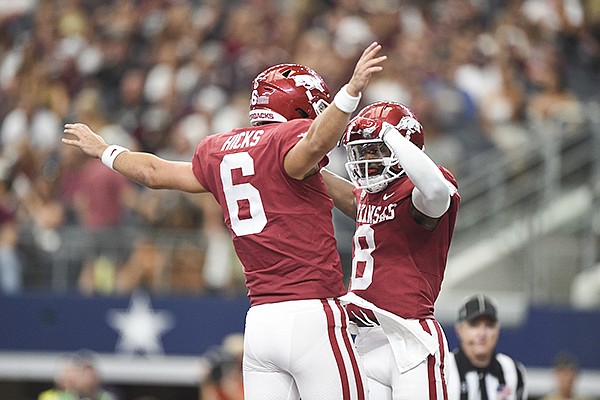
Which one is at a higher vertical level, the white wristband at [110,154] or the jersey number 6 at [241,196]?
the white wristband at [110,154]

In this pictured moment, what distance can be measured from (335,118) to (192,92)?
347 inches

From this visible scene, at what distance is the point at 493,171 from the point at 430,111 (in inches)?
42.4

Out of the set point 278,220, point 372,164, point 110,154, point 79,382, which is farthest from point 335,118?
point 79,382

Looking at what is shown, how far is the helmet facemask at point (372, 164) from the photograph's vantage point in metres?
6.00

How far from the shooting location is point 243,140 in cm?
582

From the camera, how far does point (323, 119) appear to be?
534cm

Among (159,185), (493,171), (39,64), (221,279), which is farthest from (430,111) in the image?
(159,185)

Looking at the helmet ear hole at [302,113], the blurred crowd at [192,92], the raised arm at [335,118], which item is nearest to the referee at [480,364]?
the helmet ear hole at [302,113]

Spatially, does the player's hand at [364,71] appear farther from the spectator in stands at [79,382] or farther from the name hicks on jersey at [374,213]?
the spectator in stands at [79,382]

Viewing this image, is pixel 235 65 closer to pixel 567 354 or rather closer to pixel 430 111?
pixel 430 111

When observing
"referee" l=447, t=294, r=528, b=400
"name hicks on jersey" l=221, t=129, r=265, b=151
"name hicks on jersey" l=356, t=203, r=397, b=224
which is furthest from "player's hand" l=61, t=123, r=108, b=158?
"referee" l=447, t=294, r=528, b=400

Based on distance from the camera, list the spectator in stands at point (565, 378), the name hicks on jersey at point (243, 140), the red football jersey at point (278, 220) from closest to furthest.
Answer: the red football jersey at point (278, 220) < the name hicks on jersey at point (243, 140) < the spectator in stands at point (565, 378)

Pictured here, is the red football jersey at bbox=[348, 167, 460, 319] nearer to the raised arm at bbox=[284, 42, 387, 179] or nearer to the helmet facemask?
the helmet facemask

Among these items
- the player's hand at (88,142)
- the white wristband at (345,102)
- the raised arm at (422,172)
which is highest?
the player's hand at (88,142)
